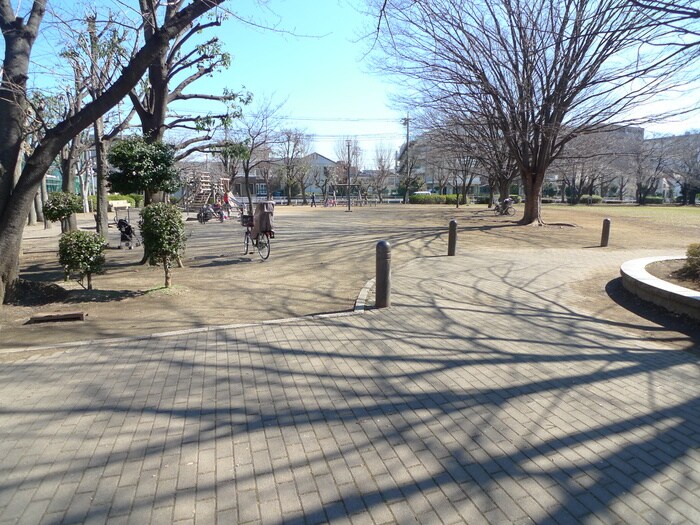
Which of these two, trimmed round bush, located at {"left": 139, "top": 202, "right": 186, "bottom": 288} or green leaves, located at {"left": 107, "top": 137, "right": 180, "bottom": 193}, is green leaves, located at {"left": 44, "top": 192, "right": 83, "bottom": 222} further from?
trimmed round bush, located at {"left": 139, "top": 202, "right": 186, "bottom": 288}

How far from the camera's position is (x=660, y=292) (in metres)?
6.15

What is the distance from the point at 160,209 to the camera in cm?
770

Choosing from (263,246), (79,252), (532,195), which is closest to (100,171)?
(263,246)

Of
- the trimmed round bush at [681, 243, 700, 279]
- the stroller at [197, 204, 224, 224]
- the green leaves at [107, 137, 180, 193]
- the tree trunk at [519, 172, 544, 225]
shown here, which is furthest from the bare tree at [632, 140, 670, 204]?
the green leaves at [107, 137, 180, 193]

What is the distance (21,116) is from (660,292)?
34.1ft

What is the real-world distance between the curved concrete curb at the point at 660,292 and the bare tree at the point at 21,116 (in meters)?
7.89

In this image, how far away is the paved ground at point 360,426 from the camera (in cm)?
244

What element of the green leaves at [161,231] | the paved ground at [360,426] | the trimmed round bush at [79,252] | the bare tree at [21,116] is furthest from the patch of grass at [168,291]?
the paved ground at [360,426]

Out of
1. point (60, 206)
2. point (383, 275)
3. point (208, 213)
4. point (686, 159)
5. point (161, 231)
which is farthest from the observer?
point (686, 159)

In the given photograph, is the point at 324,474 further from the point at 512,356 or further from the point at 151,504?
the point at 512,356

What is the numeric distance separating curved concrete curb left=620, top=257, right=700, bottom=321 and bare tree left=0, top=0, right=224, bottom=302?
7.89m

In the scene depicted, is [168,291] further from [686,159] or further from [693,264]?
[686,159]

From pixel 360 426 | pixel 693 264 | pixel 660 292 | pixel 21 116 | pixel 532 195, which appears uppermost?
pixel 21 116

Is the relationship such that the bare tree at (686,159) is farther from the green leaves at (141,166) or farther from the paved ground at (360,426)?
the green leaves at (141,166)
